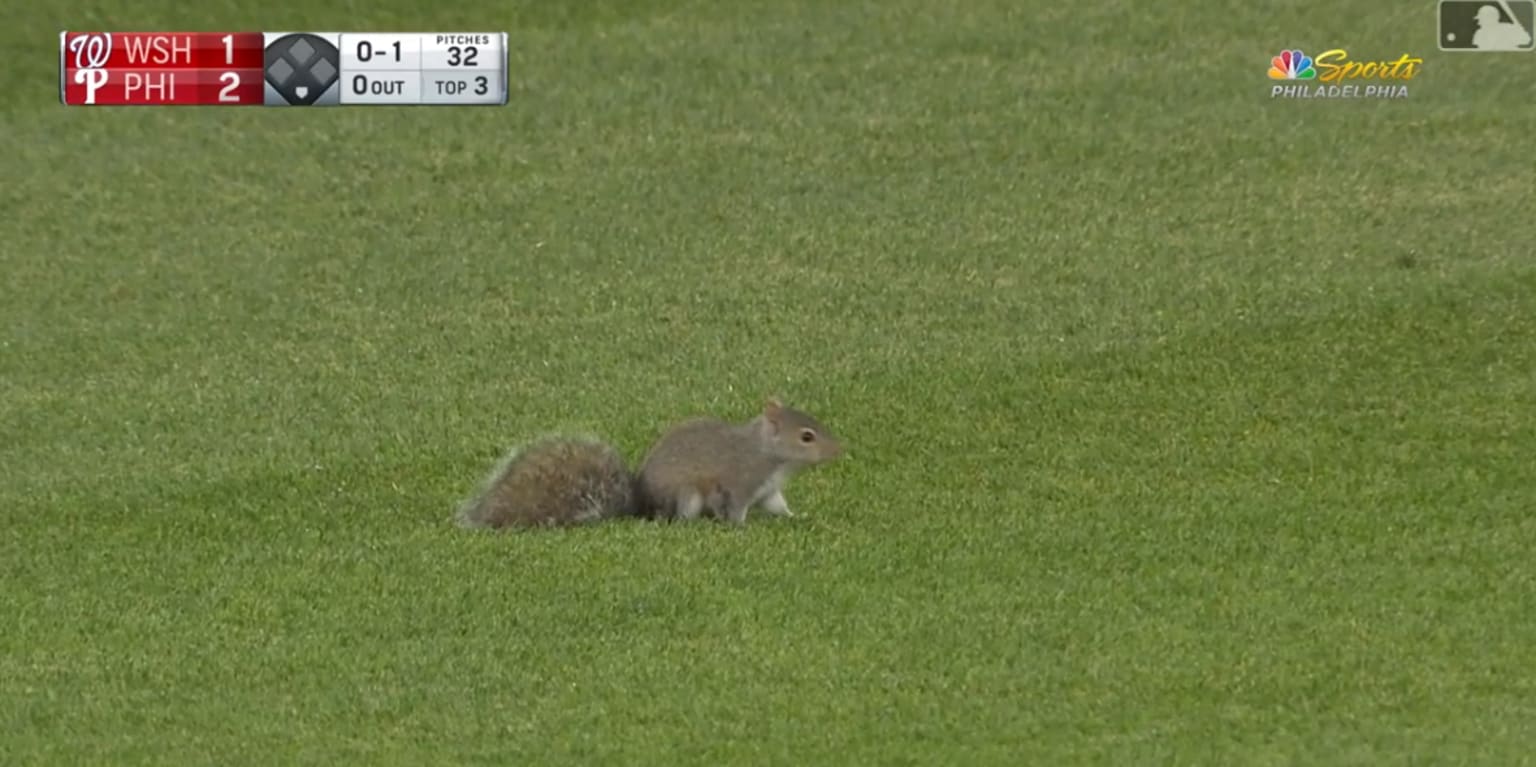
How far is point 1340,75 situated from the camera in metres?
22.1

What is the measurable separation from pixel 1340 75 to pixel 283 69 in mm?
9338

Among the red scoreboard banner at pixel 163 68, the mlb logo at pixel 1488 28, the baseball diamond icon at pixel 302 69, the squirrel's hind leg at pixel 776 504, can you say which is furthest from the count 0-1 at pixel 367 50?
the squirrel's hind leg at pixel 776 504

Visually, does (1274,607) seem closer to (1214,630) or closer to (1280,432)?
(1214,630)

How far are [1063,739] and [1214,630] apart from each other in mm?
1464

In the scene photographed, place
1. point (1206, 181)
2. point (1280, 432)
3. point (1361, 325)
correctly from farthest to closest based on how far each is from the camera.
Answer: point (1206, 181) < point (1361, 325) < point (1280, 432)

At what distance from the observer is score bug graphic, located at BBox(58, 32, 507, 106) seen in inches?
846

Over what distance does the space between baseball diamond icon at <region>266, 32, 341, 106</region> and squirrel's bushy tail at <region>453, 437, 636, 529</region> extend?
10488mm

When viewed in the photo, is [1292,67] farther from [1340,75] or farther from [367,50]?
[367,50]

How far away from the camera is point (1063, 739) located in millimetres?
8617

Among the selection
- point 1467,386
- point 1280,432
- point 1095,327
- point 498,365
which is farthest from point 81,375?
point 1467,386

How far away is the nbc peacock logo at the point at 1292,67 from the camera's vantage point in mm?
22062

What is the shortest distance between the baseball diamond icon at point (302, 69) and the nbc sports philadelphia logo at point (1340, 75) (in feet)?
27.0

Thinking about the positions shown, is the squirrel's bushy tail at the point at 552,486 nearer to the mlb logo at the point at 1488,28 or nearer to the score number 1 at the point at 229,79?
the score number 1 at the point at 229,79

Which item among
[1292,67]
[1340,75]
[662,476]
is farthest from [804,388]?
[1340,75]
